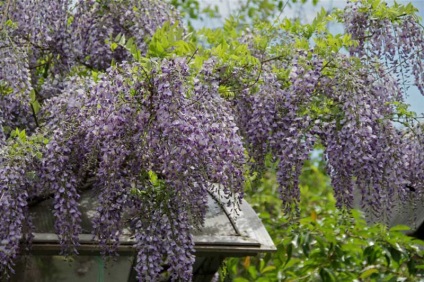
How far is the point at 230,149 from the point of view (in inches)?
173

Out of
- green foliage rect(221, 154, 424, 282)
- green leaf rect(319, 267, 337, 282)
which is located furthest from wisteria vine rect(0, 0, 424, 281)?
green leaf rect(319, 267, 337, 282)

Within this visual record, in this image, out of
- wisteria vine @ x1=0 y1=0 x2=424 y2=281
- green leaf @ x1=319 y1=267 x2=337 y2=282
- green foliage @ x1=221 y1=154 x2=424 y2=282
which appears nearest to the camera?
wisteria vine @ x1=0 y1=0 x2=424 y2=281

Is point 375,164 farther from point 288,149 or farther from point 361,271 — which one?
point 361,271

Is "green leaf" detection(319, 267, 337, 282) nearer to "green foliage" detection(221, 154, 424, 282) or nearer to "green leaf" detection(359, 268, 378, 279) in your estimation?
"green foliage" detection(221, 154, 424, 282)

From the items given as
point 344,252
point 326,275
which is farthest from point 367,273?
point 326,275

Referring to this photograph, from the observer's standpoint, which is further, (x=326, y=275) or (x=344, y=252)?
(x=344, y=252)

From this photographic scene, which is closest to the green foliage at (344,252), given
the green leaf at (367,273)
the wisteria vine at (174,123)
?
the green leaf at (367,273)

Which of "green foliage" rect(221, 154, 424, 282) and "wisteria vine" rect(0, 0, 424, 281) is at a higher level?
"wisteria vine" rect(0, 0, 424, 281)

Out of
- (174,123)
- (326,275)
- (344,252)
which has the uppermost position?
(174,123)

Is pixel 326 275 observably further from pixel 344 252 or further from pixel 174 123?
pixel 174 123

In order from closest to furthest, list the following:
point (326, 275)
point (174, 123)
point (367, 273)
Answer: point (174, 123) < point (326, 275) < point (367, 273)

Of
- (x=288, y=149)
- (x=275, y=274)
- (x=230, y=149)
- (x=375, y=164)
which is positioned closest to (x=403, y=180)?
(x=375, y=164)

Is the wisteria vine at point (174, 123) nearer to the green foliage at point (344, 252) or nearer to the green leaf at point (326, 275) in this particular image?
the green foliage at point (344, 252)

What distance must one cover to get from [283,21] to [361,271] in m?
2.07
